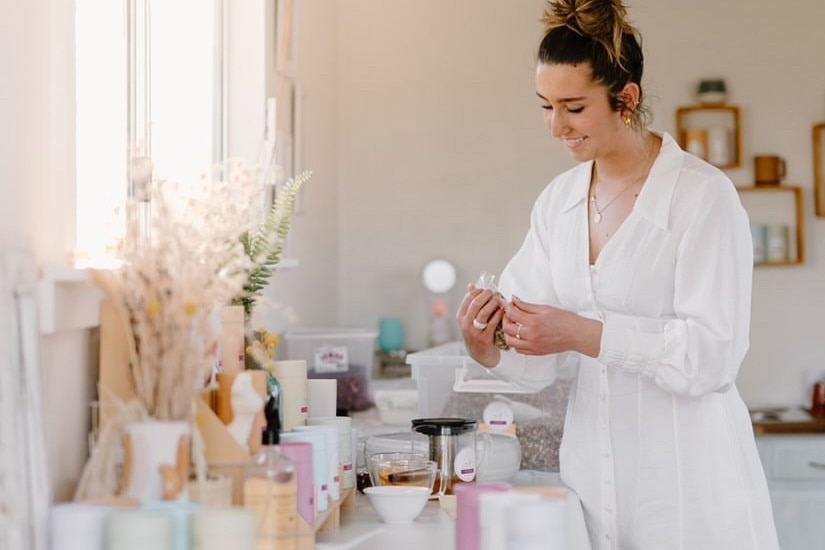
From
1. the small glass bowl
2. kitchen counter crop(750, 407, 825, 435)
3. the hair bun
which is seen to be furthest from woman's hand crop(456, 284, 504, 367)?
kitchen counter crop(750, 407, 825, 435)

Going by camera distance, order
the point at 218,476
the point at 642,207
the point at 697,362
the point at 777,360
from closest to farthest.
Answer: the point at 218,476, the point at 697,362, the point at 642,207, the point at 777,360

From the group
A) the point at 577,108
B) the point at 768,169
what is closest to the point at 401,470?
the point at 577,108

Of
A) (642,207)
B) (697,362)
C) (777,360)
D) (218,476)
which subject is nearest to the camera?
(218,476)

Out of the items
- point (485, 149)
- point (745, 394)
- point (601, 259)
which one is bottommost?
point (745, 394)

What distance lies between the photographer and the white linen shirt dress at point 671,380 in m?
1.88

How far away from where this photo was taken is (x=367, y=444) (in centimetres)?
210

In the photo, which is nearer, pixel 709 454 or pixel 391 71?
pixel 709 454

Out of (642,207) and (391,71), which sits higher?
(391,71)

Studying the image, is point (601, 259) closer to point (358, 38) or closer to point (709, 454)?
point (709, 454)

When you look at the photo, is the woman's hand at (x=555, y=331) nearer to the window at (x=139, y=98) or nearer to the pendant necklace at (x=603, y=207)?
the pendant necklace at (x=603, y=207)

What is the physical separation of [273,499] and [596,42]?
41.4 inches

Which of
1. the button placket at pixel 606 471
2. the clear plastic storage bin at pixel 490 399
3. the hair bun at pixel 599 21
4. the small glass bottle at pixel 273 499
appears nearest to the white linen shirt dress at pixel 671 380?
the button placket at pixel 606 471

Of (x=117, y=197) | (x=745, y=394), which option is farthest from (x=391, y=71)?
(x=117, y=197)

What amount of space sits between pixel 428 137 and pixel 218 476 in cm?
330
